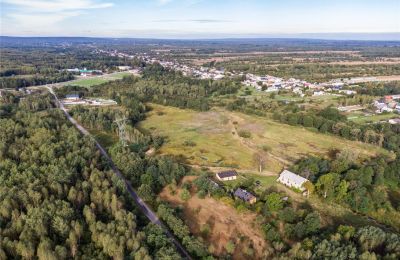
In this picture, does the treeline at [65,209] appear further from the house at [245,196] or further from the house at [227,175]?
the house at [227,175]

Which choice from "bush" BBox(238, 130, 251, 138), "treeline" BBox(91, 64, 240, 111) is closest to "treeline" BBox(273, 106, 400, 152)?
"bush" BBox(238, 130, 251, 138)

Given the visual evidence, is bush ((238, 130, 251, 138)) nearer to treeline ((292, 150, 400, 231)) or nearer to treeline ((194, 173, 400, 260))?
treeline ((292, 150, 400, 231))

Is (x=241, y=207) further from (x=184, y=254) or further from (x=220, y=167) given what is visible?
(x=220, y=167)

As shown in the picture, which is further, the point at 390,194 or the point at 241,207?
the point at 390,194

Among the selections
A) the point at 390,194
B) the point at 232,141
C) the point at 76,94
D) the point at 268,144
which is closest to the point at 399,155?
the point at 390,194

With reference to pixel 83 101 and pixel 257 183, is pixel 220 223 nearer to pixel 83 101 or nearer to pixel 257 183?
pixel 257 183
